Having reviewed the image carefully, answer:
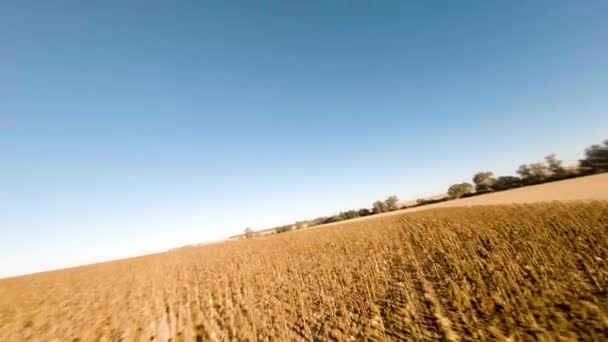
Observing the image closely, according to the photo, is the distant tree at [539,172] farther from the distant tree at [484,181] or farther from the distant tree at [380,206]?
the distant tree at [380,206]

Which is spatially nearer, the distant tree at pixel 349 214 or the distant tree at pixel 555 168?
the distant tree at pixel 555 168

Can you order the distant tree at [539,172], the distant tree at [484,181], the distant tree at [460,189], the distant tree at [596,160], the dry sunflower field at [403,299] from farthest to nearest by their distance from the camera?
1. the distant tree at [460,189]
2. the distant tree at [484,181]
3. the distant tree at [539,172]
4. the distant tree at [596,160]
5. the dry sunflower field at [403,299]

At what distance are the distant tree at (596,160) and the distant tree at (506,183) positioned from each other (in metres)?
11.5

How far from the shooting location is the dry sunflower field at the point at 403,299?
666 cm

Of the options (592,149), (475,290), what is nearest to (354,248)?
Result: (475,290)

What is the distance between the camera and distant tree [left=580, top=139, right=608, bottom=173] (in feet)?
163

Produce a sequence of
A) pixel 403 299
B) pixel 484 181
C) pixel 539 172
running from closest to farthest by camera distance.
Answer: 1. pixel 403 299
2. pixel 539 172
3. pixel 484 181

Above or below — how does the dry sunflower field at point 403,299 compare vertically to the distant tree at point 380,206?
below

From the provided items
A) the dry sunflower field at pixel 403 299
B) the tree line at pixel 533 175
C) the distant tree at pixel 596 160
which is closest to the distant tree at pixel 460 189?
the tree line at pixel 533 175

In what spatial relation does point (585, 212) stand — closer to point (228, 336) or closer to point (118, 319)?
point (228, 336)

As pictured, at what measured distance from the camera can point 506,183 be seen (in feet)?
211

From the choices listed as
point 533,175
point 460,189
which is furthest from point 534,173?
point 460,189

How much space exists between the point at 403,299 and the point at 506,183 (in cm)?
7113

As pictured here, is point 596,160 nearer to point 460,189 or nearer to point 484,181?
point 484,181
